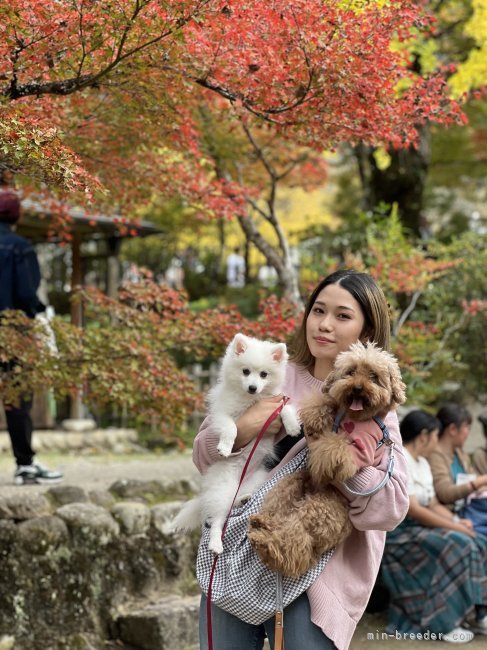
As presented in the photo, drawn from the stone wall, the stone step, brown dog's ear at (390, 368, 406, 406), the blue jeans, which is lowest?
the stone step

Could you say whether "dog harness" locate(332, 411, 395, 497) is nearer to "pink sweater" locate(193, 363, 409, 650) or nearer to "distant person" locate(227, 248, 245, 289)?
"pink sweater" locate(193, 363, 409, 650)

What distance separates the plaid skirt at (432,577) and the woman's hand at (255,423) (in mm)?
3265

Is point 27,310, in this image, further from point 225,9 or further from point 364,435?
point 364,435

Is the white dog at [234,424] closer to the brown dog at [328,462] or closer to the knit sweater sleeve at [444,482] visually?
the brown dog at [328,462]

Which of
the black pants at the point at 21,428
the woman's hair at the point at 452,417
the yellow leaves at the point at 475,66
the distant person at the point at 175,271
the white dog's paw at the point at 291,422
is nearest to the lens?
the white dog's paw at the point at 291,422

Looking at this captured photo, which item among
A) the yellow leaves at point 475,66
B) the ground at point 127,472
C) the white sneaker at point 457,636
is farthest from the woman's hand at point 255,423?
the yellow leaves at point 475,66

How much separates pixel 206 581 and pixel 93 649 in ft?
11.5

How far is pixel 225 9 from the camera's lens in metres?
3.61

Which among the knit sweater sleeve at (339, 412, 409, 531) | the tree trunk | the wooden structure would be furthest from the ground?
the tree trunk

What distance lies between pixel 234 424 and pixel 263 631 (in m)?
0.74

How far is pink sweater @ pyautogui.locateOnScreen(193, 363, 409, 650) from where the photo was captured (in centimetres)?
246

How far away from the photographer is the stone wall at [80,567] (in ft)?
18.3

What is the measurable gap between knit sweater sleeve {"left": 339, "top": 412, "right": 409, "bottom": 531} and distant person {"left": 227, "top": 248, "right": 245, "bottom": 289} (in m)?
16.6

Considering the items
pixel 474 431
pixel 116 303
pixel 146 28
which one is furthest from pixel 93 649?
pixel 474 431
